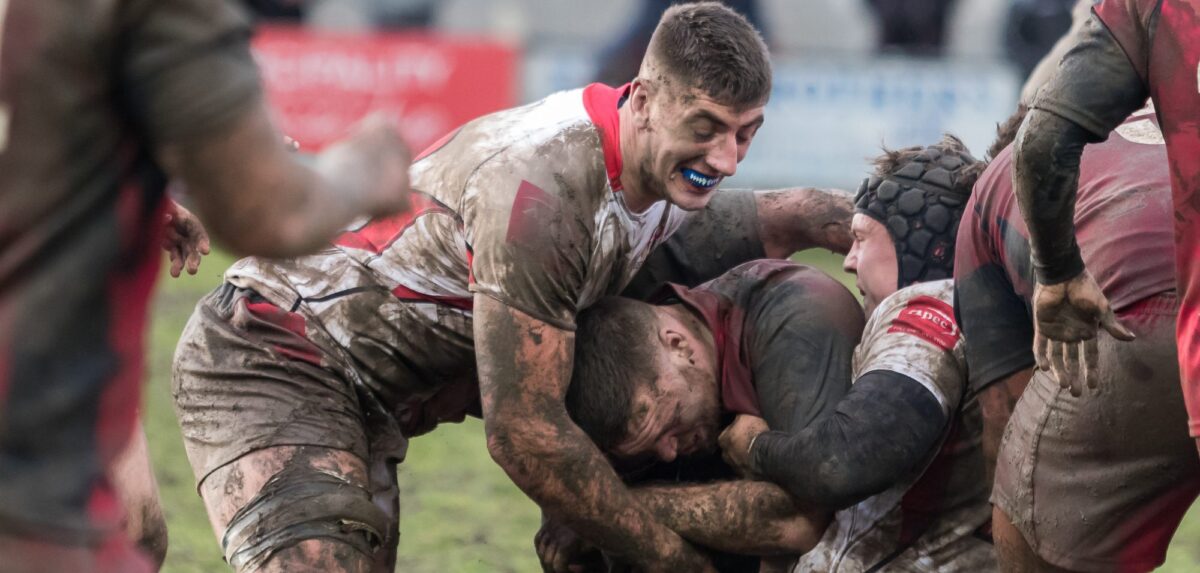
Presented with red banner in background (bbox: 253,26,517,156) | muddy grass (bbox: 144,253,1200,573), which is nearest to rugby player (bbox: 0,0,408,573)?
muddy grass (bbox: 144,253,1200,573)

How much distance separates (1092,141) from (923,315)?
918mm

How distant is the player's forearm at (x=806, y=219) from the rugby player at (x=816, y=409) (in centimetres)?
40

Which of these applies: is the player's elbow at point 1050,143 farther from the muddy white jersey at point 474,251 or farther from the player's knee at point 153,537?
the player's knee at point 153,537

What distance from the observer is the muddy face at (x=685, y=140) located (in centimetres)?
388

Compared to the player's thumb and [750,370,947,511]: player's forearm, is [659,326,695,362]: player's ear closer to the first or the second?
[750,370,947,511]: player's forearm

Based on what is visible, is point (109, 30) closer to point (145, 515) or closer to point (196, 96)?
point (196, 96)

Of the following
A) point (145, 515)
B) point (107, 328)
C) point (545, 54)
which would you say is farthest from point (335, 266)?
point (545, 54)

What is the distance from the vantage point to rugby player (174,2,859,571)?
3.75 meters

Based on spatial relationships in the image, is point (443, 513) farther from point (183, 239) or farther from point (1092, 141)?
point (1092, 141)

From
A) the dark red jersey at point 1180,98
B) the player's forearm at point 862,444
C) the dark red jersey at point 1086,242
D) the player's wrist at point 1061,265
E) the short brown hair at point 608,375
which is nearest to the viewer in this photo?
the dark red jersey at point 1180,98

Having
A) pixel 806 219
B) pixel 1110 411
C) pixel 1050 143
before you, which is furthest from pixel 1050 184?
pixel 806 219

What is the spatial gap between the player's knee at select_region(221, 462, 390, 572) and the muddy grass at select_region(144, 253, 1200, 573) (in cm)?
151

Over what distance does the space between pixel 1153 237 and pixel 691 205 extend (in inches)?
43.5

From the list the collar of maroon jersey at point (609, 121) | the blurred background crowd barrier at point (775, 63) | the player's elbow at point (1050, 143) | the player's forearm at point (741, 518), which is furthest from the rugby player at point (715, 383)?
the blurred background crowd barrier at point (775, 63)
